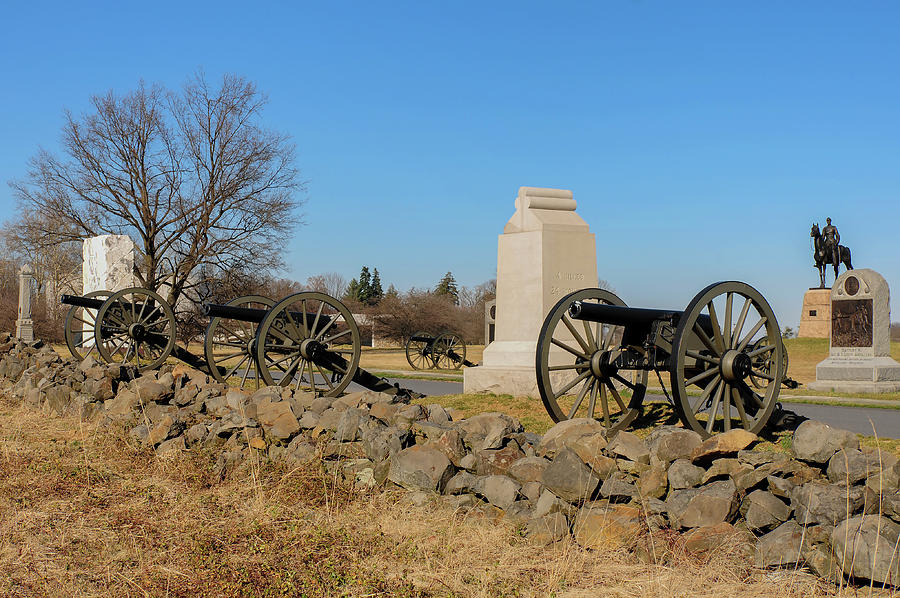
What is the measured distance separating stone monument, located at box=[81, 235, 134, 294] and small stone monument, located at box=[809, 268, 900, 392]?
1958 centimetres

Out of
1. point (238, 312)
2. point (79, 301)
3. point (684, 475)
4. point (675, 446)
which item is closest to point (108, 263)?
point (79, 301)

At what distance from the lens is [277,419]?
23.3 feet

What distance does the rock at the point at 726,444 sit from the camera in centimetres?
498

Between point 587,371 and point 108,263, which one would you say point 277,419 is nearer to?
point 587,371

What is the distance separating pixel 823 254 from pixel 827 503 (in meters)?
33.7

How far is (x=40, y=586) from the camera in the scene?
4.03m

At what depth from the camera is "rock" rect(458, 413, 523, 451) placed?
5.79 m

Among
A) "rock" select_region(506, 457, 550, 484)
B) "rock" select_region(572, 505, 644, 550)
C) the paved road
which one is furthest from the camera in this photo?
the paved road

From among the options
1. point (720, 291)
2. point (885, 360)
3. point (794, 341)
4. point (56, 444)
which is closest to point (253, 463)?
point (56, 444)

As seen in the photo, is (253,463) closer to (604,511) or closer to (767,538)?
(604,511)

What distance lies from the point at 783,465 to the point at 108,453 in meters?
5.85

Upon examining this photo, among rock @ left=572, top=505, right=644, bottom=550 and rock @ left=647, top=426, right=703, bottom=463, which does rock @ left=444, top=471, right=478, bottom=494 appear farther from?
rock @ left=647, top=426, right=703, bottom=463

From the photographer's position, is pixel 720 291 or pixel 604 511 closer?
pixel 604 511

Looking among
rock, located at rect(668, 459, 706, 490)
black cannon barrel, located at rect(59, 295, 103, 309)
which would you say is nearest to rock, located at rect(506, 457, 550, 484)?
rock, located at rect(668, 459, 706, 490)
